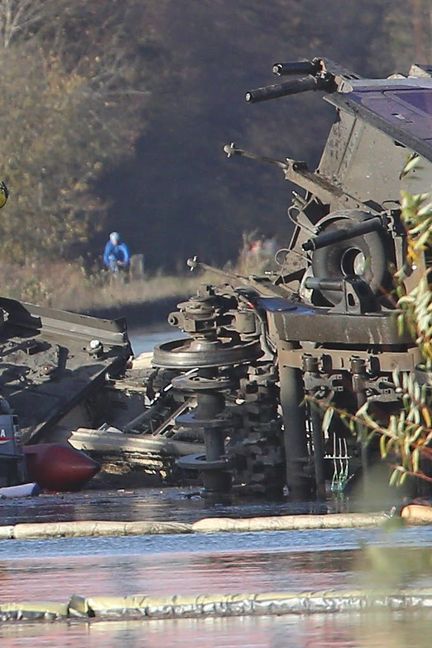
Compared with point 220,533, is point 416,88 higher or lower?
higher

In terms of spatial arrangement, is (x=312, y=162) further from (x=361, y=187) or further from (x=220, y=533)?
(x=220, y=533)

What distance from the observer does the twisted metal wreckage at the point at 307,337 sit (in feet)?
43.8

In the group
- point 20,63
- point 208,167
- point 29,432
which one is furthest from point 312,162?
point 29,432

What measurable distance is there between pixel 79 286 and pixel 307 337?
35.9 meters

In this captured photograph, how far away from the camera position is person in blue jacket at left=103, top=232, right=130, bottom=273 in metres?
52.1

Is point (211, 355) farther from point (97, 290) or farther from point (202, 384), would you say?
point (97, 290)

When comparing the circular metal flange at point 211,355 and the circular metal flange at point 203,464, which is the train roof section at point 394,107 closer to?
the circular metal flange at point 211,355

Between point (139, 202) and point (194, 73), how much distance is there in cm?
886

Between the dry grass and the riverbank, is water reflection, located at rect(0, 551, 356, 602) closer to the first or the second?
the riverbank

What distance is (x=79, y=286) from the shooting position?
1941 inches

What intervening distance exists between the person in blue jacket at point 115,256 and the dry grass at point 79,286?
0.35m

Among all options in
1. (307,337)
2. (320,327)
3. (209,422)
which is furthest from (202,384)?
(320,327)

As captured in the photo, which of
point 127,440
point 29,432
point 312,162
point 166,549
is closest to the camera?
point 166,549

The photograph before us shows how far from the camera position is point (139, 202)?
62.2 m
